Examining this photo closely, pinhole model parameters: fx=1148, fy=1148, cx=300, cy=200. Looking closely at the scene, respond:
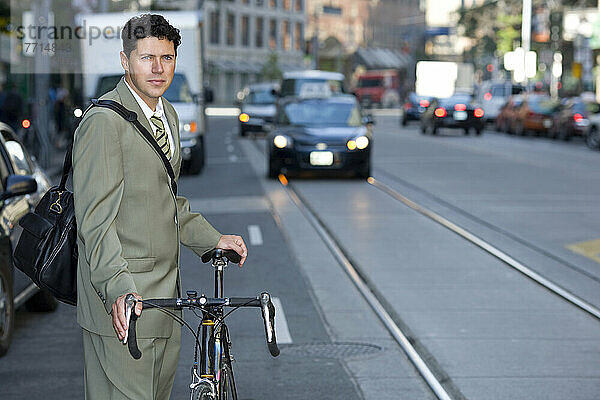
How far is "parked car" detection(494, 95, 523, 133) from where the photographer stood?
43.3 m

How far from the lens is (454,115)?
40312 millimetres

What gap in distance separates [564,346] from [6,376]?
3.45 m

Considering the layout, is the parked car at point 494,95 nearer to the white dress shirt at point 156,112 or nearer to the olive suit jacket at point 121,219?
the white dress shirt at point 156,112

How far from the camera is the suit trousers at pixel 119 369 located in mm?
3754

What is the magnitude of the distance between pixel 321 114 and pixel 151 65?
1781 cm

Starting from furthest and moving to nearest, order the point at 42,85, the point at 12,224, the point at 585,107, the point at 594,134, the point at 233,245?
the point at 585,107 < the point at 594,134 < the point at 42,85 < the point at 12,224 < the point at 233,245

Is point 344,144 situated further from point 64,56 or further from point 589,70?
point 589,70

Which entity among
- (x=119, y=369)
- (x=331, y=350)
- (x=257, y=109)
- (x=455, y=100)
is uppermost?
(x=119, y=369)

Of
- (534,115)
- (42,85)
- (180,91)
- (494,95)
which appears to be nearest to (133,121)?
(180,91)

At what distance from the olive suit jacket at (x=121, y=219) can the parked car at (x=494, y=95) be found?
157 feet

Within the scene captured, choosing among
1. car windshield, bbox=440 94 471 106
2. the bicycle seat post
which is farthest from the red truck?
the bicycle seat post

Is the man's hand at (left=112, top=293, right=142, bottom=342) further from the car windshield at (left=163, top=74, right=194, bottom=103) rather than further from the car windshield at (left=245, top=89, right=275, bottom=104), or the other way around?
the car windshield at (left=245, top=89, right=275, bottom=104)

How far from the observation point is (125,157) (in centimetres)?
368

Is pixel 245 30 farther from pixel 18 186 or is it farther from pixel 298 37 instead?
pixel 18 186
